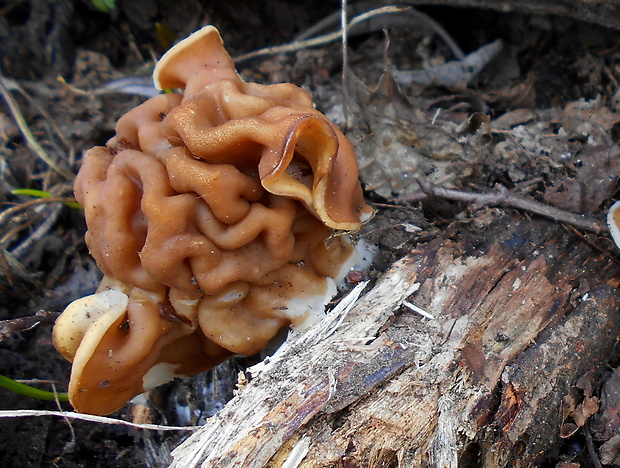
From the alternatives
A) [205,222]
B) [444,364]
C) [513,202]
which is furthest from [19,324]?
[513,202]

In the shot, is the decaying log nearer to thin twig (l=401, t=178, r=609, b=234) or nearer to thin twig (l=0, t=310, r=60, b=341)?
thin twig (l=401, t=178, r=609, b=234)

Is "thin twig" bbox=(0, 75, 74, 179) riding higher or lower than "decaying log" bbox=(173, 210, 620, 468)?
higher

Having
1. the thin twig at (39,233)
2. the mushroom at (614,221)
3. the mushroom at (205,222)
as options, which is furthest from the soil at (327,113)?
the mushroom at (205,222)

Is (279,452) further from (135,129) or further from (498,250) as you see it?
(135,129)

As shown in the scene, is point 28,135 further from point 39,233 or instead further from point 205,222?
point 205,222

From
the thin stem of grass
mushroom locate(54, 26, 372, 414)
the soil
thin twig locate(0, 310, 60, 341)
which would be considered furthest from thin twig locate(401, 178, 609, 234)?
the thin stem of grass

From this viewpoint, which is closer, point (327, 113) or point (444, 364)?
point (444, 364)

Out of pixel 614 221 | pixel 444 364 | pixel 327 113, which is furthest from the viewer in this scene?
pixel 327 113
